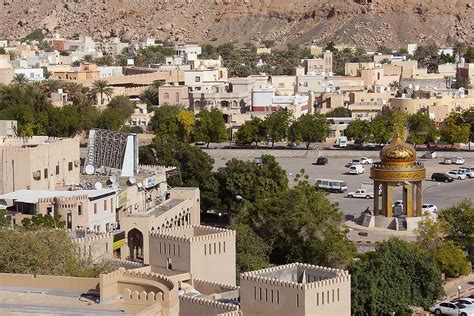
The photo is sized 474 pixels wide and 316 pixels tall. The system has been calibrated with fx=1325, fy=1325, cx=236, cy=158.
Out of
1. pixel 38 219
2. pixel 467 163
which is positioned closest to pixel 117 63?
pixel 467 163

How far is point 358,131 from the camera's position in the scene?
63.8 meters

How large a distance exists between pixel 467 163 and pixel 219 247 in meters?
34.3

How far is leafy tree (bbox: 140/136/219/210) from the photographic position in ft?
145

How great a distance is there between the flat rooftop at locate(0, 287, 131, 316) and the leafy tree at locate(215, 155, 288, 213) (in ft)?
72.4

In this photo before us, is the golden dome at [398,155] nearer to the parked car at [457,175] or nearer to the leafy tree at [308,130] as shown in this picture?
the parked car at [457,175]

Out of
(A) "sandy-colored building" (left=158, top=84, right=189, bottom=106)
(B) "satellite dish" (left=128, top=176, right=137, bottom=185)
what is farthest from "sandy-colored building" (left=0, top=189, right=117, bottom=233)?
(A) "sandy-colored building" (left=158, top=84, right=189, bottom=106)

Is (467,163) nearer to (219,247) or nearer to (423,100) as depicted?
(423,100)

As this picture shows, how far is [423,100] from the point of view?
70.6 metres

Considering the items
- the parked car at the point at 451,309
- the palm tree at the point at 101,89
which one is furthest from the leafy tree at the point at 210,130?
the parked car at the point at 451,309

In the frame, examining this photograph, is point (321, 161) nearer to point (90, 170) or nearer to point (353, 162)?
point (353, 162)

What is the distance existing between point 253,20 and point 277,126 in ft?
245

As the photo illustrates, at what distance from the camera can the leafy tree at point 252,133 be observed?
210 ft

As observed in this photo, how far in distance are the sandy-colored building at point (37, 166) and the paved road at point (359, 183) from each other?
11.1 m

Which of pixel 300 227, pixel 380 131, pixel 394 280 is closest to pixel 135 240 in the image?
pixel 300 227
